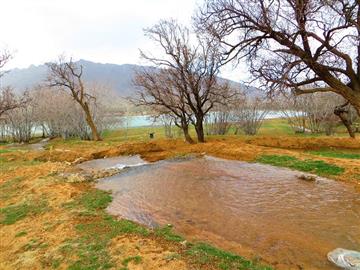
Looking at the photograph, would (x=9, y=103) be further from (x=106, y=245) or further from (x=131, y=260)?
(x=131, y=260)

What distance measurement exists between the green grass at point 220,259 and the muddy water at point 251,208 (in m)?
0.43

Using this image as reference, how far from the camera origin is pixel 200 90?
2056 cm

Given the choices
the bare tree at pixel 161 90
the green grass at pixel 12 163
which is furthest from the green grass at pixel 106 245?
the bare tree at pixel 161 90

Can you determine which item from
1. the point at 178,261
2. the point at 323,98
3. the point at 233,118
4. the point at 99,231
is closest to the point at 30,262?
the point at 99,231

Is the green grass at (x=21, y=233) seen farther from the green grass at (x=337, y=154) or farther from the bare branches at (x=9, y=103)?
the bare branches at (x=9, y=103)

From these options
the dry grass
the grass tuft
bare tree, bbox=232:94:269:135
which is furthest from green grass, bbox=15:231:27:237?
bare tree, bbox=232:94:269:135

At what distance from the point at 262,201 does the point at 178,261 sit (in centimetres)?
452

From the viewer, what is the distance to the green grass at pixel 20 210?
848 cm

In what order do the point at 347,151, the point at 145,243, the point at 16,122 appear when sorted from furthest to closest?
1. the point at 16,122
2. the point at 347,151
3. the point at 145,243

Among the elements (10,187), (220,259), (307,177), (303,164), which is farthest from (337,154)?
(10,187)

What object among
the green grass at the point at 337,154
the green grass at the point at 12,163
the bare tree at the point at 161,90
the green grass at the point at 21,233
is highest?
the bare tree at the point at 161,90

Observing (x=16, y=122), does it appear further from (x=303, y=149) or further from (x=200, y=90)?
(x=303, y=149)

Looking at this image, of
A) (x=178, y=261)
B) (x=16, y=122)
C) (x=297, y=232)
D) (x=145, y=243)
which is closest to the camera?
(x=178, y=261)

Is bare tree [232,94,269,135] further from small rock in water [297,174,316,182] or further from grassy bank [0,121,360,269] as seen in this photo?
small rock in water [297,174,316,182]
